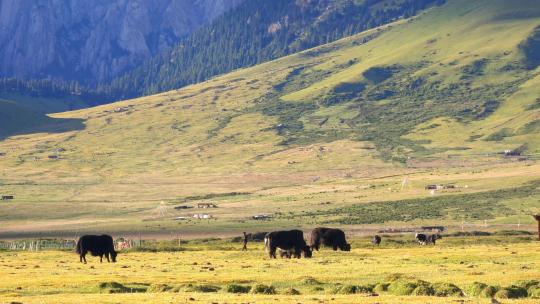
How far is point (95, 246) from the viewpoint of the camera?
84.8m

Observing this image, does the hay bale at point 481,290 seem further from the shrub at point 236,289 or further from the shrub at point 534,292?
the shrub at point 236,289

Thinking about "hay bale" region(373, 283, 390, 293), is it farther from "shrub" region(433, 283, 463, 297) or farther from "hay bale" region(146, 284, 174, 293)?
"hay bale" region(146, 284, 174, 293)

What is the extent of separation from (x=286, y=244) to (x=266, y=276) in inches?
883

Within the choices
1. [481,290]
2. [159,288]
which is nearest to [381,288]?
[481,290]

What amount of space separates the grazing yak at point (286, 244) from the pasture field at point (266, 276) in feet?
4.89

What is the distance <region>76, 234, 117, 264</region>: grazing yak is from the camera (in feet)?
276

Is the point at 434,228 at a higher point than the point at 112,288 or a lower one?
higher

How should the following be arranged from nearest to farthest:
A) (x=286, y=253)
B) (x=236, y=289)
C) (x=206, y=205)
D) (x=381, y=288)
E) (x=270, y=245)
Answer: (x=381, y=288), (x=236, y=289), (x=270, y=245), (x=286, y=253), (x=206, y=205)

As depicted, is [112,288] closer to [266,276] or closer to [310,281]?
[310,281]

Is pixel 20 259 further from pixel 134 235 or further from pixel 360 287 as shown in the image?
pixel 134 235

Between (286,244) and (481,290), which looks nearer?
(481,290)

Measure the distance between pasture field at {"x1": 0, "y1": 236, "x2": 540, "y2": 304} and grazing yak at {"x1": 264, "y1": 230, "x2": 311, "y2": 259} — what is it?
4.89 feet

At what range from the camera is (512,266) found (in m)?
64.7

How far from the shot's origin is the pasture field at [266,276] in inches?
1905
